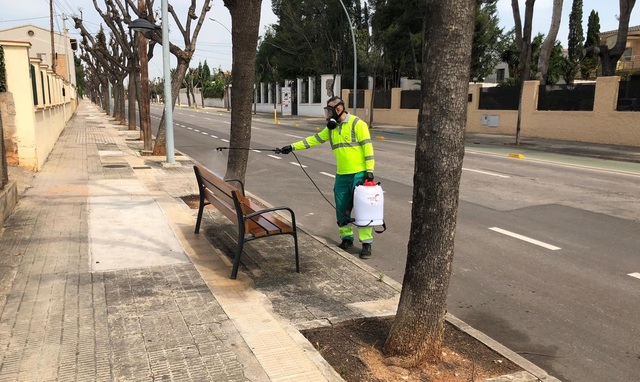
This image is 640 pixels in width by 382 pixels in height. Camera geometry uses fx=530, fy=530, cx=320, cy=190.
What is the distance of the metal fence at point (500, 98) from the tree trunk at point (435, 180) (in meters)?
24.9

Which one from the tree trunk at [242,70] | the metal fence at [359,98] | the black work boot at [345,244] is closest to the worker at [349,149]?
the black work boot at [345,244]

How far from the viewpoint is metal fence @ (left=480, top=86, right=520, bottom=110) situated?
88.0ft

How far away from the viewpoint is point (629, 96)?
68.8ft

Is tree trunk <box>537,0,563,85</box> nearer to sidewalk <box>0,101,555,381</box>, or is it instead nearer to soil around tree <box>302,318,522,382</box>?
sidewalk <box>0,101,555,381</box>

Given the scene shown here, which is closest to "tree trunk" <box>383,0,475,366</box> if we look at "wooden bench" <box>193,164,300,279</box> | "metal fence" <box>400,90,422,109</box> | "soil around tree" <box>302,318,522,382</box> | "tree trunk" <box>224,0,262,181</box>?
"soil around tree" <box>302,318,522,382</box>

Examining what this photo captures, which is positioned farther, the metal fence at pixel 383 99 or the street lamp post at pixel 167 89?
the metal fence at pixel 383 99

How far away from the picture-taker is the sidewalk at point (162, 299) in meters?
3.51

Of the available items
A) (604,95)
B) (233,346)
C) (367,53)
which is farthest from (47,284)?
(367,53)

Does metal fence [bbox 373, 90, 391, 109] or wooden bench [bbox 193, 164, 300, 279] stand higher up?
metal fence [bbox 373, 90, 391, 109]

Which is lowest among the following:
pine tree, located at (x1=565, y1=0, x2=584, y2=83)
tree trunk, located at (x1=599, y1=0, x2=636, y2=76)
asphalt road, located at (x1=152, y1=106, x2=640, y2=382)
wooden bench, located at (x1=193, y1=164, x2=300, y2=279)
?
asphalt road, located at (x1=152, y1=106, x2=640, y2=382)

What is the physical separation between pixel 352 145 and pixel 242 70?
240 cm

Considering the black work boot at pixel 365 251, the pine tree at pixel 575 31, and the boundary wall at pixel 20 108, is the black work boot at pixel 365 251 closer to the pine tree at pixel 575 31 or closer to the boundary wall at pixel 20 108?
the boundary wall at pixel 20 108

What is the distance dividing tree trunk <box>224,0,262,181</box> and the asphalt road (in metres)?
1.38

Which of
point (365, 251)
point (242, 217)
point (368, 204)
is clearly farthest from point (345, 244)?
point (242, 217)
